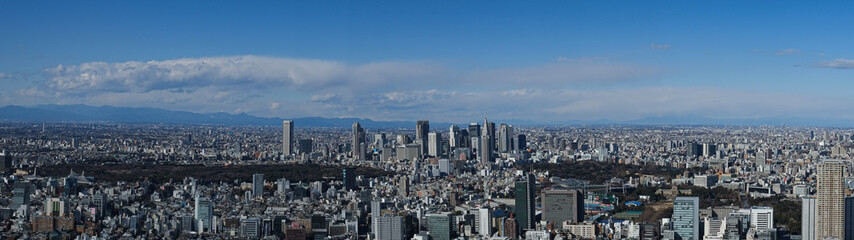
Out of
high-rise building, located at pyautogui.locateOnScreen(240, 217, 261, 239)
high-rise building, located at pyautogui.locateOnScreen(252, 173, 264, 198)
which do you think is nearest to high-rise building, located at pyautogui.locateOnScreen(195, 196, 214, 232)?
high-rise building, located at pyautogui.locateOnScreen(240, 217, 261, 239)

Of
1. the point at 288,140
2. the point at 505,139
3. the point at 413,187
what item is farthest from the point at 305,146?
the point at 413,187

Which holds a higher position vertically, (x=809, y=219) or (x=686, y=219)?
(x=809, y=219)

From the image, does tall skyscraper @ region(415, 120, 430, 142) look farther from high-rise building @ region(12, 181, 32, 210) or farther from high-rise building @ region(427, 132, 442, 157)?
high-rise building @ region(12, 181, 32, 210)

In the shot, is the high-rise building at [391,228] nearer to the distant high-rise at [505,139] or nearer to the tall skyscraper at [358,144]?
the tall skyscraper at [358,144]

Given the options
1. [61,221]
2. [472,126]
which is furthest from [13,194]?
[472,126]

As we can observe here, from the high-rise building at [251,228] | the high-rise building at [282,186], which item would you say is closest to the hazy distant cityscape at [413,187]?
the high-rise building at [251,228]

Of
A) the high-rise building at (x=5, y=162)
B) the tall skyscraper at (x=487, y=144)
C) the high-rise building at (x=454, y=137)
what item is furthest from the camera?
the high-rise building at (x=454, y=137)

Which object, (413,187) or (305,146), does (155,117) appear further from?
(413,187)
